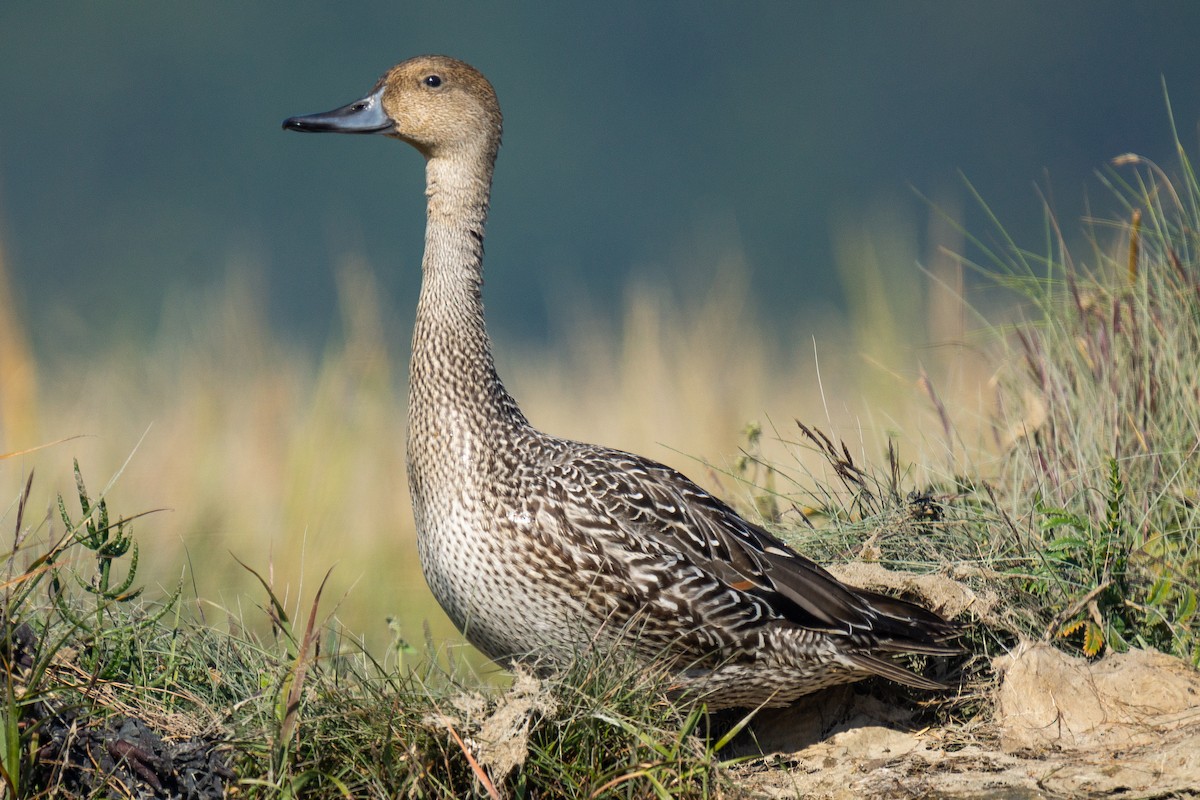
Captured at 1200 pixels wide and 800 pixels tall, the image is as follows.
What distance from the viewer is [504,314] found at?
43.9 m

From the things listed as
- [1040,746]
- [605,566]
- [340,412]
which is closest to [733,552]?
[605,566]

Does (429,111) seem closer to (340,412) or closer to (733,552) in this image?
(733,552)

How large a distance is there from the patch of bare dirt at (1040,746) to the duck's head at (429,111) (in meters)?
2.38

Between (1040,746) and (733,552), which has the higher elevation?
(733,552)

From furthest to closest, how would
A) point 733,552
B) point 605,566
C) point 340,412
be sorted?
point 340,412 → point 733,552 → point 605,566

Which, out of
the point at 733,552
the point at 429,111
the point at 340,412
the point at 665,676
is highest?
the point at 429,111

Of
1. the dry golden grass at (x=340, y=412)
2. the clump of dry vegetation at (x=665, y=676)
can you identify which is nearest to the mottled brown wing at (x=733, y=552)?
the clump of dry vegetation at (x=665, y=676)

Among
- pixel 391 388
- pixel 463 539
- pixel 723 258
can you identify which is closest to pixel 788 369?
pixel 723 258

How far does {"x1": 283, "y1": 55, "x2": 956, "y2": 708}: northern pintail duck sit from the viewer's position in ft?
13.0

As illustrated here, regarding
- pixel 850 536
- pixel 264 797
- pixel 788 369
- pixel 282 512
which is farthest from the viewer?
pixel 788 369

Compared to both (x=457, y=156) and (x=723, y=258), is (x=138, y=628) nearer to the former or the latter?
(x=457, y=156)

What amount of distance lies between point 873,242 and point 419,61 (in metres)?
4.38

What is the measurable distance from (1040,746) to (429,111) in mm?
2885

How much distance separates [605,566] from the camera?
157 inches
